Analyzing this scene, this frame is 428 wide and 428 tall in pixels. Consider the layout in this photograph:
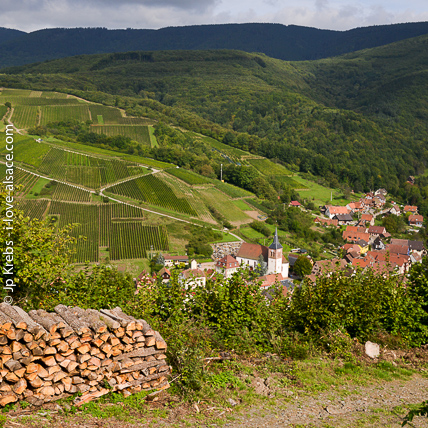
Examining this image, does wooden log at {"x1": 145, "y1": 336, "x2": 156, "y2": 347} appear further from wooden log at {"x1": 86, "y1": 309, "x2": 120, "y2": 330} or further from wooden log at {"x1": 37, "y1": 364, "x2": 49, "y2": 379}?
wooden log at {"x1": 37, "y1": 364, "x2": 49, "y2": 379}

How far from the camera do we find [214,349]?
35.1ft

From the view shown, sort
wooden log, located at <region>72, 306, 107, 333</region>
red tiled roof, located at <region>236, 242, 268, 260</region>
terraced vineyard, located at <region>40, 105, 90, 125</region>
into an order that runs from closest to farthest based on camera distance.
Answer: wooden log, located at <region>72, 306, 107, 333</region> < red tiled roof, located at <region>236, 242, 268, 260</region> < terraced vineyard, located at <region>40, 105, 90, 125</region>

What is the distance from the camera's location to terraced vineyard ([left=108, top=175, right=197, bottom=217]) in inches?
2842

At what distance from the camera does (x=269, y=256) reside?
184 ft

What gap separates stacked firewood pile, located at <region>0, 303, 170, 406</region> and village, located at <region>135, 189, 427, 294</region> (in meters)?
19.5

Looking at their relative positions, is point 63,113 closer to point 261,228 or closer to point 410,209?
point 261,228

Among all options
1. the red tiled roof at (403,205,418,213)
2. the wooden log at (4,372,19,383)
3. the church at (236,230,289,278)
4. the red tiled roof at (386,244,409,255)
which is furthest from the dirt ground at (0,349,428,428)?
the red tiled roof at (403,205,418,213)

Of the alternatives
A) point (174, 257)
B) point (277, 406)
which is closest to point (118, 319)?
point (277, 406)

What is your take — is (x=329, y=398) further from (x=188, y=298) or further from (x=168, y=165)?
(x=168, y=165)

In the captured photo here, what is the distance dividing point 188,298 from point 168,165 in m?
87.6

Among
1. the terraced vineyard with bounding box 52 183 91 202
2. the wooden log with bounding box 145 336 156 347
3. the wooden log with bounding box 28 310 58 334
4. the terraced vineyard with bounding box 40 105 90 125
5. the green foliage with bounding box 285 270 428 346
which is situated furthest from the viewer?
the terraced vineyard with bounding box 40 105 90 125

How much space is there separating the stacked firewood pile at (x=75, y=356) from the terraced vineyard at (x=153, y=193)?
61.9 metres

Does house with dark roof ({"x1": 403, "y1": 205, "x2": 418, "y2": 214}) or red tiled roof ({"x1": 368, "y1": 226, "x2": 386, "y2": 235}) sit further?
house with dark roof ({"x1": 403, "y1": 205, "x2": 418, "y2": 214})

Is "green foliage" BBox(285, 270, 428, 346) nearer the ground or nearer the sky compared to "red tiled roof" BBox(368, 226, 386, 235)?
nearer the sky
